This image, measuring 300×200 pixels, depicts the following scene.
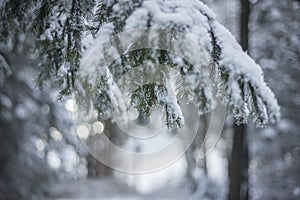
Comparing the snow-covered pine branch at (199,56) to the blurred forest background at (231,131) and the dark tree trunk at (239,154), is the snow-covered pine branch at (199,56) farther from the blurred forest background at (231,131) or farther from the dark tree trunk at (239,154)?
the dark tree trunk at (239,154)

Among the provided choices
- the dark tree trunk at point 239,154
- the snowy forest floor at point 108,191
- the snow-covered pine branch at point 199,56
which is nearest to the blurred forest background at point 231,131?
the dark tree trunk at point 239,154

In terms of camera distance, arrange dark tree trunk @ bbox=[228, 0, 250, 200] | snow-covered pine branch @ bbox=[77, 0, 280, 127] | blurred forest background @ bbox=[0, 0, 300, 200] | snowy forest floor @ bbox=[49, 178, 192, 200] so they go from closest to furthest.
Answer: snow-covered pine branch @ bbox=[77, 0, 280, 127], blurred forest background @ bbox=[0, 0, 300, 200], dark tree trunk @ bbox=[228, 0, 250, 200], snowy forest floor @ bbox=[49, 178, 192, 200]

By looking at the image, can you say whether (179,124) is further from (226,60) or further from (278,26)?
(278,26)

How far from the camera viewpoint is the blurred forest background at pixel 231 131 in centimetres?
481

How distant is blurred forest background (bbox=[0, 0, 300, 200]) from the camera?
4.81m

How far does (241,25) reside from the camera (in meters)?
5.21

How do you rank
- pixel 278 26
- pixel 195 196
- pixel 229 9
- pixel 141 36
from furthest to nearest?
pixel 195 196
pixel 278 26
pixel 229 9
pixel 141 36

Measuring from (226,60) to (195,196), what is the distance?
7124 millimetres

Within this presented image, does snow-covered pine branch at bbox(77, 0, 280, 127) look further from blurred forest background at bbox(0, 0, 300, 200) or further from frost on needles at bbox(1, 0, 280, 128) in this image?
blurred forest background at bbox(0, 0, 300, 200)

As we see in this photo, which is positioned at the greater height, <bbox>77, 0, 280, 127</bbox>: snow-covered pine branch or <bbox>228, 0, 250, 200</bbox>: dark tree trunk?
<bbox>228, 0, 250, 200</bbox>: dark tree trunk

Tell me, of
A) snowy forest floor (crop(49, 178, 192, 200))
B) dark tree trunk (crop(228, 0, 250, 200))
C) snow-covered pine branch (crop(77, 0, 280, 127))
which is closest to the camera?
snow-covered pine branch (crop(77, 0, 280, 127))

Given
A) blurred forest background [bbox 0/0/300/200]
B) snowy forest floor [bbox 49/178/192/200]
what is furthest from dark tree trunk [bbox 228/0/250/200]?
snowy forest floor [bbox 49/178/192/200]

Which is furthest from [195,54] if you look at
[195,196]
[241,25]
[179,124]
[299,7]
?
[195,196]

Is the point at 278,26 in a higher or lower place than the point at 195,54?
higher
